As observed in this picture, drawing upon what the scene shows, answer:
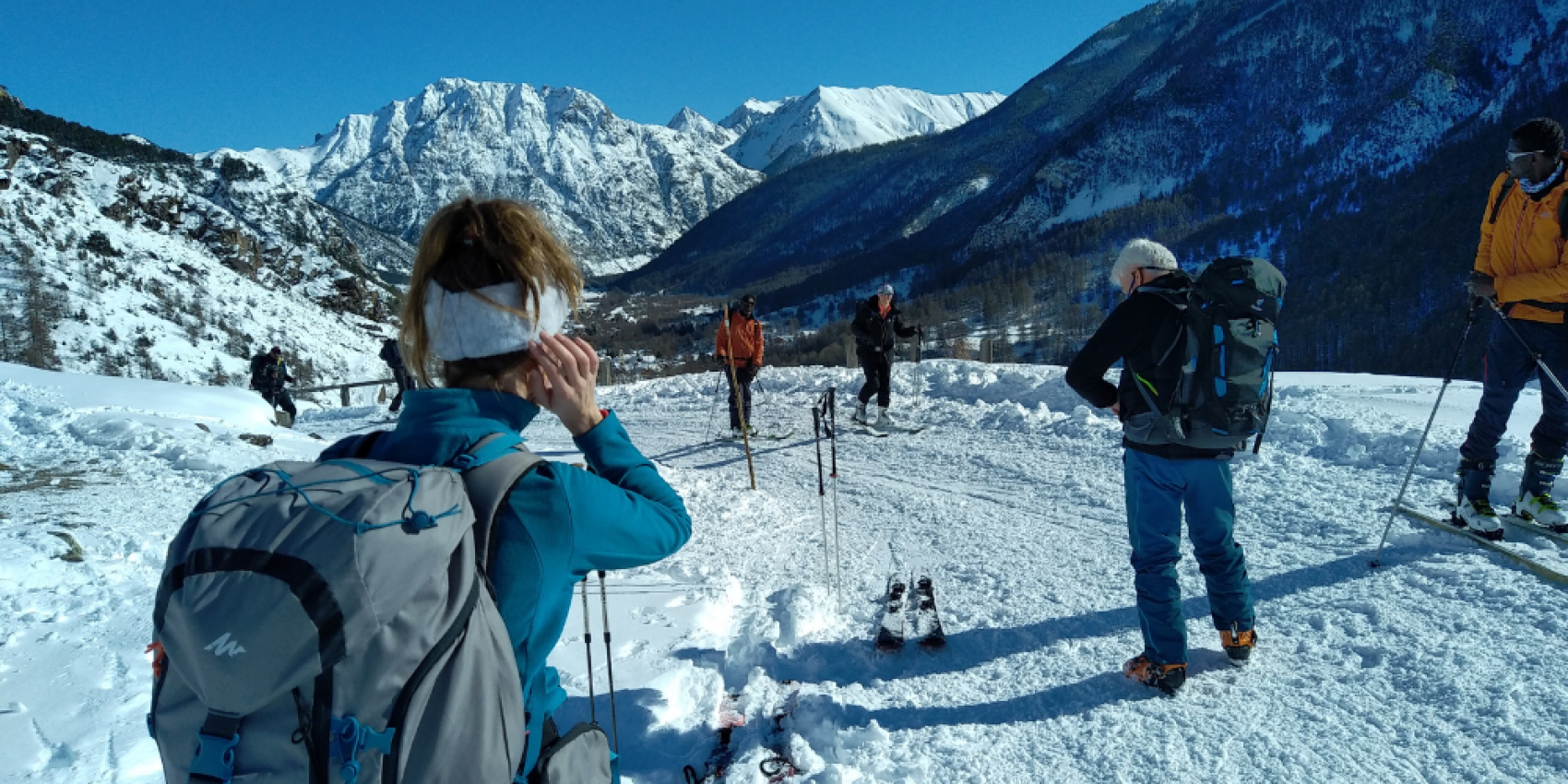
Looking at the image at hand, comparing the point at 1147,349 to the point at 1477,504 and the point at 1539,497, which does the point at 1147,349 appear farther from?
the point at 1539,497

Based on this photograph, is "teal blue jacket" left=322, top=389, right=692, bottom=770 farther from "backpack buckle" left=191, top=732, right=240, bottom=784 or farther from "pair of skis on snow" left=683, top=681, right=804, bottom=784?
"pair of skis on snow" left=683, top=681, right=804, bottom=784

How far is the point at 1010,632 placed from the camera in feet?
14.1

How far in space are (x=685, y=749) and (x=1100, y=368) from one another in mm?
2538

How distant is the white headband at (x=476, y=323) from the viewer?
1496mm

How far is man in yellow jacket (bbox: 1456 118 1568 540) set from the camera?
430 cm

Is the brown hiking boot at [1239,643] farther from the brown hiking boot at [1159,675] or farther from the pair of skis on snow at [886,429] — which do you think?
the pair of skis on snow at [886,429]

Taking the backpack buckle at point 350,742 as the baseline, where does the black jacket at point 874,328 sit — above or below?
above

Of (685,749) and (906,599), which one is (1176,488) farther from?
(685,749)

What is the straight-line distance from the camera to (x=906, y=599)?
4.79 metres

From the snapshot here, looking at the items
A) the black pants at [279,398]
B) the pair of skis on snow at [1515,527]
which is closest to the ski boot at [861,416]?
the pair of skis on snow at [1515,527]

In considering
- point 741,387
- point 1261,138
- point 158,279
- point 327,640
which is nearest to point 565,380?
point 327,640

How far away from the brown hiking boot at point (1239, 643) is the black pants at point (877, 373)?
689cm

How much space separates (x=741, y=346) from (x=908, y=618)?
665 centimetres

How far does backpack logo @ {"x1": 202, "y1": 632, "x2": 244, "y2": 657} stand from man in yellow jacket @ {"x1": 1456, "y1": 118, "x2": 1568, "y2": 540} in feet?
19.5
